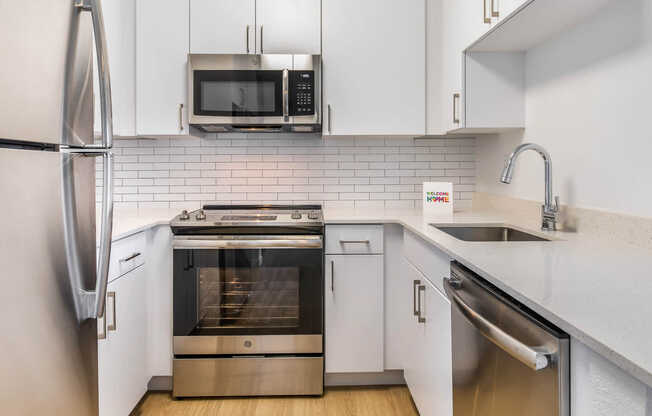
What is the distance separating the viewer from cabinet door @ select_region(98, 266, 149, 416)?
6.43 feet

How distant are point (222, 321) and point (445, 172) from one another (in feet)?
5.41

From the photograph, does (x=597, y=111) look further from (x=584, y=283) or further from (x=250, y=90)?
(x=250, y=90)

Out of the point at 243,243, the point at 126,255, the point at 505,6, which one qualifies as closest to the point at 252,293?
the point at 243,243

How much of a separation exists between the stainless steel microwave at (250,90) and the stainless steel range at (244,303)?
0.58 metres

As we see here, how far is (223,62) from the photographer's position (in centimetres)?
265

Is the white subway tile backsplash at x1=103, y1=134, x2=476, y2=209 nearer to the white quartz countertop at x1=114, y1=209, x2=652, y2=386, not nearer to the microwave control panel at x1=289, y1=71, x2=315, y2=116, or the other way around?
the microwave control panel at x1=289, y1=71, x2=315, y2=116

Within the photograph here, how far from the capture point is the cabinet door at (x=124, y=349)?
77.2 inches

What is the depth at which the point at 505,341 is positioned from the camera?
108cm

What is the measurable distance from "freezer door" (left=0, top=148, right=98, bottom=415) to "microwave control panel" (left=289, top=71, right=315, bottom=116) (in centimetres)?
150

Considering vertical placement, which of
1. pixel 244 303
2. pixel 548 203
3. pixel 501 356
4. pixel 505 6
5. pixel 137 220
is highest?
pixel 505 6

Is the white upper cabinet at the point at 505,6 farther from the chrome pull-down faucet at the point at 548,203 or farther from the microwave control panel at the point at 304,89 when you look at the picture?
the microwave control panel at the point at 304,89

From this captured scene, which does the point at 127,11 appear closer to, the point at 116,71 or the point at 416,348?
the point at 116,71

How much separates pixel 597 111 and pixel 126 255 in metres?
2.03

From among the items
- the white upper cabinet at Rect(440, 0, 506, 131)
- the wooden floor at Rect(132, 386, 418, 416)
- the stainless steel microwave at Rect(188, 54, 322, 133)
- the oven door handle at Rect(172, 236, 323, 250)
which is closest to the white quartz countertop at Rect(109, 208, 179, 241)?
the oven door handle at Rect(172, 236, 323, 250)
